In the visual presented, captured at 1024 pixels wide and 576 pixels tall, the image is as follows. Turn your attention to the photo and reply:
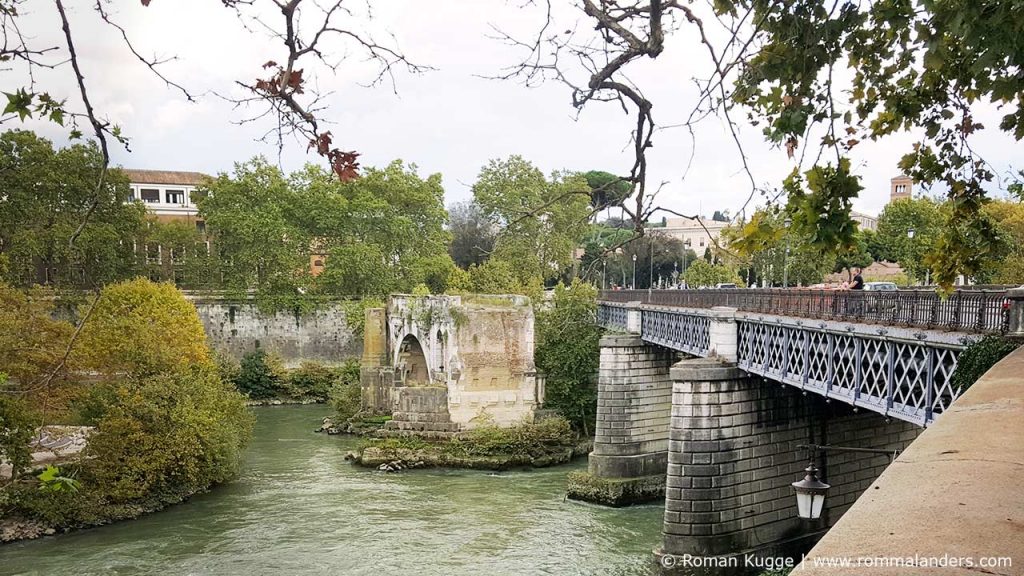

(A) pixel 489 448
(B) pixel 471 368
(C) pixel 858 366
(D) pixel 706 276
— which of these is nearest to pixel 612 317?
(B) pixel 471 368

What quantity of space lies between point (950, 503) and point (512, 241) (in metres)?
38.7

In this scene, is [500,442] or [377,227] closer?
[500,442]

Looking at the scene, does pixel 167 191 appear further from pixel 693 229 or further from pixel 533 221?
pixel 693 229

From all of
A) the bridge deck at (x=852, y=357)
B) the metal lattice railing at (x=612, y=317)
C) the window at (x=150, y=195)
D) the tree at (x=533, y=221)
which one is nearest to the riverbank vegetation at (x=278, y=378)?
the tree at (x=533, y=221)

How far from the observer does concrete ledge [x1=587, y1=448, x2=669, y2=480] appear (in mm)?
21484

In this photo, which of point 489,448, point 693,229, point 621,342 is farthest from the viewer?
point 489,448

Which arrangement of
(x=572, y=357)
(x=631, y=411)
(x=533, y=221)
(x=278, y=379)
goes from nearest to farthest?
1. (x=631, y=411)
2. (x=572, y=357)
3. (x=533, y=221)
4. (x=278, y=379)

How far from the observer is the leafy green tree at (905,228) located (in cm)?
3811

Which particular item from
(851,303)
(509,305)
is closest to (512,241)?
(509,305)

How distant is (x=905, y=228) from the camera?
40781 mm

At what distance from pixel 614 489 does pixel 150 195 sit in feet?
156

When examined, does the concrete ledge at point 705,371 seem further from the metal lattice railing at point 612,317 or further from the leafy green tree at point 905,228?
the leafy green tree at point 905,228

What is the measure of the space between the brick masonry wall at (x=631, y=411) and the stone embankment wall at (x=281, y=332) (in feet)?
76.9

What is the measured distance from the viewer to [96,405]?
2019 centimetres
